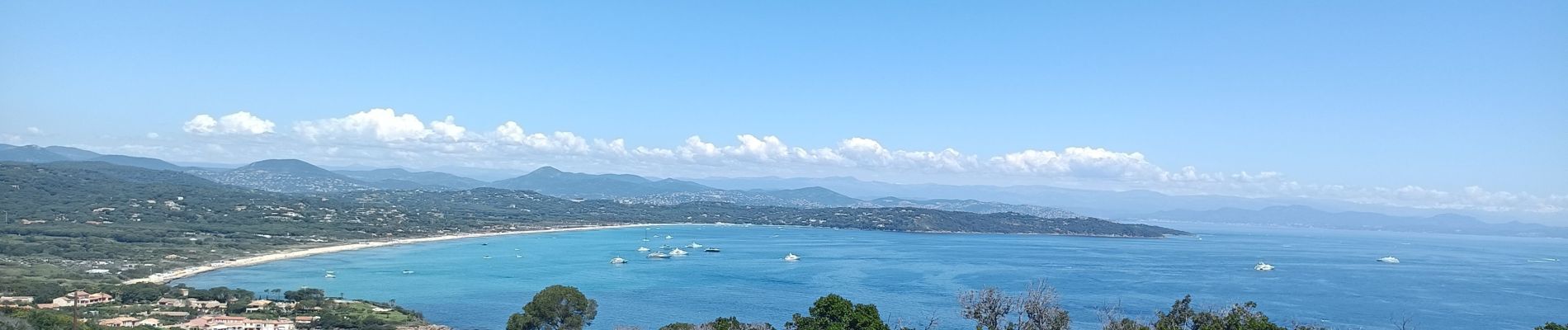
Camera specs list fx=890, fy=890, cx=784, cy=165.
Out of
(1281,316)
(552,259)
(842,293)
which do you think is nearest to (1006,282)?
(842,293)

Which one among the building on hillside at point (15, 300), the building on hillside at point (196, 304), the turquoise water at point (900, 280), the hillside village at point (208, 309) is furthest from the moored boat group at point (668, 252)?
the building on hillside at point (15, 300)

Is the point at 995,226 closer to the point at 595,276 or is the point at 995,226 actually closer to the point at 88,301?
the point at 595,276

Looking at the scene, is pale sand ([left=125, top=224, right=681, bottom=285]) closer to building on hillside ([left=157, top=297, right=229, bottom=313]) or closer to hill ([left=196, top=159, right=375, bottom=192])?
building on hillside ([left=157, top=297, right=229, bottom=313])

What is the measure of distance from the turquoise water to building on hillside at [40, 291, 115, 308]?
394 inches

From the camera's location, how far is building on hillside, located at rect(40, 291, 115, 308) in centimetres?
3219

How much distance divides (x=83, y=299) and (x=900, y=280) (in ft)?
134

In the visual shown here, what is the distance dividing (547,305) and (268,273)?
33.1 m

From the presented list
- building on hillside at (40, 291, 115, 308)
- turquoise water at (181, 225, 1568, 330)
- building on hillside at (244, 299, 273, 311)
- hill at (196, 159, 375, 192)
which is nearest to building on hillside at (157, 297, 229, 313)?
building on hillside at (244, 299, 273, 311)

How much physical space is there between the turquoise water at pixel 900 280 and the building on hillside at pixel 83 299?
1000 cm

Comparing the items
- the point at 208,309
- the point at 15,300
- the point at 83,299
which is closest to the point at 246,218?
the point at 83,299

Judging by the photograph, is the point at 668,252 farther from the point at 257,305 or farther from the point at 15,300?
the point at 15,300

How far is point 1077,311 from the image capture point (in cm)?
4203

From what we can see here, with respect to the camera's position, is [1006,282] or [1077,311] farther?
[1006,282]

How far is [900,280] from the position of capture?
56594 mm
